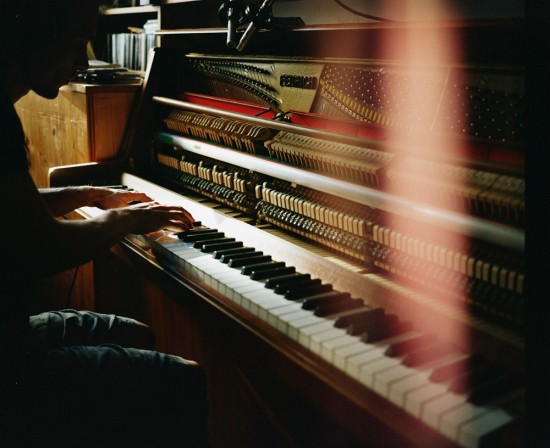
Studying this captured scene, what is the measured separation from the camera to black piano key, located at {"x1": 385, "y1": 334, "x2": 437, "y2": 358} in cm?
127

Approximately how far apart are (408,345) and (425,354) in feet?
0.16

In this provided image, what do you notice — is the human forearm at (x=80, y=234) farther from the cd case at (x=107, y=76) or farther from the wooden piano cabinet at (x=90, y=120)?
the cd case at (x=107, y=76)

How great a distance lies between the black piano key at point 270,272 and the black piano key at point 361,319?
1.20ft

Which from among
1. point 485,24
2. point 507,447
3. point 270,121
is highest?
point 485,24

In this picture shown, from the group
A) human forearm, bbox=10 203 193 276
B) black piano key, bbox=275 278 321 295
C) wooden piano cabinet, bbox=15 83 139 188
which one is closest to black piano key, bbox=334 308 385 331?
black piano key, bbox=275 278 321 295

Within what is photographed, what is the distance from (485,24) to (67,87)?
7.87 feet

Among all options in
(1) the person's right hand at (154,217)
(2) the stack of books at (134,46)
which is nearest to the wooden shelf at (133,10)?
(2) the stack of books at (134,46)

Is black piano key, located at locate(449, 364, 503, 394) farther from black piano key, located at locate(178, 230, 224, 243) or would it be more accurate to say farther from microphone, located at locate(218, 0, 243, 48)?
microphone, located at locate(218, 0, 243, 48)

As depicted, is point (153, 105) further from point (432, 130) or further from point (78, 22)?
point (432, 130)

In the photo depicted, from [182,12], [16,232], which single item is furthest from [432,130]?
[182,12]

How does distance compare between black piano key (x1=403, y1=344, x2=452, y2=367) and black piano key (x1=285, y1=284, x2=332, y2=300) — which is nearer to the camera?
black piano key (x1=403, y1=344, x2=452, y2=367)

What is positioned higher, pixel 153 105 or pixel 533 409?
pixel 153 105

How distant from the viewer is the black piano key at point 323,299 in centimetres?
152

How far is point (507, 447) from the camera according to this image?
3.37 ft
